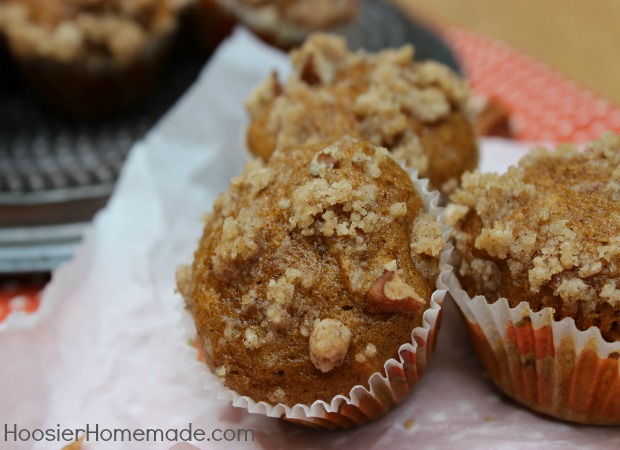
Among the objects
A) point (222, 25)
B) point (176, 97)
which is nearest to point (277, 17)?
point (222, 25)

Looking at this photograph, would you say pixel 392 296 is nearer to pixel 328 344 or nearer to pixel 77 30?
pixel 328 344

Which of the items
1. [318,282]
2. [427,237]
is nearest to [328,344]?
[318,282]

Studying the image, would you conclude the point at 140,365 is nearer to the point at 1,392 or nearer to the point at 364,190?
the point at 1,392

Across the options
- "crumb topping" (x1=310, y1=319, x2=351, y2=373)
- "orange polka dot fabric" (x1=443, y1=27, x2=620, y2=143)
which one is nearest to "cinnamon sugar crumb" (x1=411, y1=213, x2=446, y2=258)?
"crumb topping" (x1=310, y1=319, x2=351, y2=373)

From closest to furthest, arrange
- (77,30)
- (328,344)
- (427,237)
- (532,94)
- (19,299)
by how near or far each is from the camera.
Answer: (328,344), (427,237), (19,299), (77,30), (532,94)

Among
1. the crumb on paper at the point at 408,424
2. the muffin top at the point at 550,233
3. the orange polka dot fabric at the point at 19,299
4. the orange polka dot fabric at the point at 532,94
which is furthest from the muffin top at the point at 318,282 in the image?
the orange polka dot fabric at the point at 532,94

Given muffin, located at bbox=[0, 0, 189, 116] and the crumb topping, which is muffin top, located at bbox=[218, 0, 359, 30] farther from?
the crumb topping

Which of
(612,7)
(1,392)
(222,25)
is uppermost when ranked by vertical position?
(612,7)
